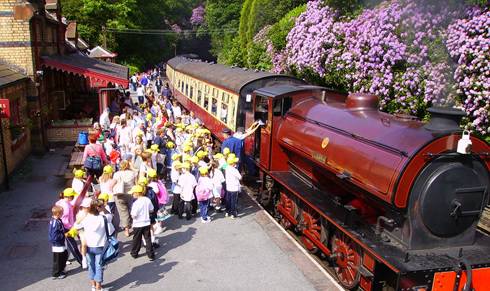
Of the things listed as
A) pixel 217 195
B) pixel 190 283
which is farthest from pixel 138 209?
pixel 217 195

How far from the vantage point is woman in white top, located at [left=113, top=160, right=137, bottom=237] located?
795cm

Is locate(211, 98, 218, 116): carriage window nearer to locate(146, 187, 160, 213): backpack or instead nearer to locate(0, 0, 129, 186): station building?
locate(0, 0, 129, 186): station building

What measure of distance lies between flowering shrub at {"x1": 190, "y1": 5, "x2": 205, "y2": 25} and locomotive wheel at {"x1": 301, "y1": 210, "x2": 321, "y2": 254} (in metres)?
58.5

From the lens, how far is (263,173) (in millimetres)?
10016

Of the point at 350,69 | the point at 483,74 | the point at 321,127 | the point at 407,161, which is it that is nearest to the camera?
the point at 407,161

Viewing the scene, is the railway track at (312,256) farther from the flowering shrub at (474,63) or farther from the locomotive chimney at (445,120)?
the flowering shrub at (474,63)

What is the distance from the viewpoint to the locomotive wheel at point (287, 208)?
862 centimetres

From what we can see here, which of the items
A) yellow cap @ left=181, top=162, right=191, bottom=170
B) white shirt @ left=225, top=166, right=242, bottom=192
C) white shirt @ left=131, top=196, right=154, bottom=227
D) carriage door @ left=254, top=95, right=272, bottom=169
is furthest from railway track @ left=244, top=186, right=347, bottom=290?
white shirt @ left=131, top=196, right=154, bottom=227

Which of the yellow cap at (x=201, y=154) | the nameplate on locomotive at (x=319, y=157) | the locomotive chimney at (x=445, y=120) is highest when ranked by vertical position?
the locomotive chimney at (x=445, y=120)

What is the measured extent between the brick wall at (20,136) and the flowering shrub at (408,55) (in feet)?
29.5

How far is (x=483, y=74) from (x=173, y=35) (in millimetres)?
43609

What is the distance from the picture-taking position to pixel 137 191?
7039 mm

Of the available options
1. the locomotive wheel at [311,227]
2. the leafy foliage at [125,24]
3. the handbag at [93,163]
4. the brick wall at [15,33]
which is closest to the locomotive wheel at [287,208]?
the locomotive wheel at [311,227]

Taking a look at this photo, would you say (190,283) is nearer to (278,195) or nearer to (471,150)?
(278,195)
